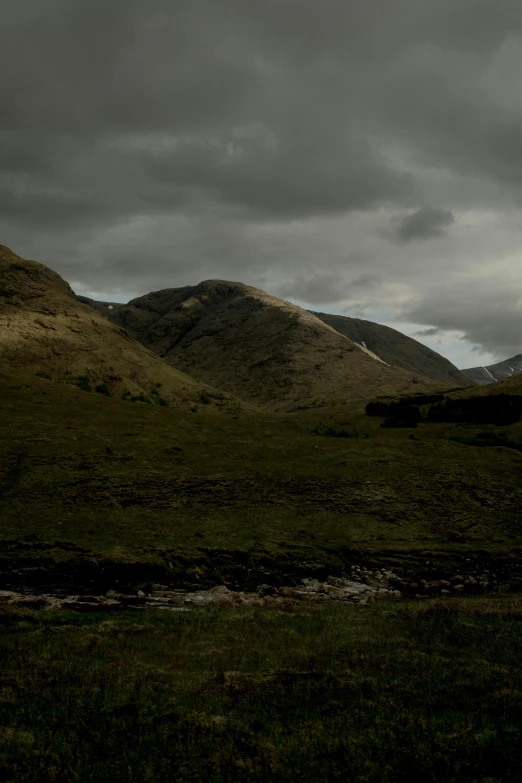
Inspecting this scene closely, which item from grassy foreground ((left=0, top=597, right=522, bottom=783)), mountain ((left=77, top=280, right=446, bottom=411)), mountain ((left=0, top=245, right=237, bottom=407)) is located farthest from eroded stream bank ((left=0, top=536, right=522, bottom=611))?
mountain ((left=77, top=280, right=446, bottom=411))

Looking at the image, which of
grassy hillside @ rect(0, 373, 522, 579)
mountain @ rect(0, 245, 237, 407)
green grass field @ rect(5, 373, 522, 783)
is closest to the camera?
→ green grass field @ rect(5, 373, 522, 783)

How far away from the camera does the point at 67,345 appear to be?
272ft

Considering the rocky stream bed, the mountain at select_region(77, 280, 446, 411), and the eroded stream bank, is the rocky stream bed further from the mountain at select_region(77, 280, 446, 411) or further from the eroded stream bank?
the mountain at select_region(77, 280, 446, 411)

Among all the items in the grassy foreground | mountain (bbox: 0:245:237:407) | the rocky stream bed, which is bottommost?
the rocky stream bed

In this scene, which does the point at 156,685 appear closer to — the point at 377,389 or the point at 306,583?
the point at 306,583

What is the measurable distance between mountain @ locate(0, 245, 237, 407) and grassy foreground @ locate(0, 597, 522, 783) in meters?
63.5

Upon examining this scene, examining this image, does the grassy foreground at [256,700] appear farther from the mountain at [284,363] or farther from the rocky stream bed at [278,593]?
the mountain at [284,363]

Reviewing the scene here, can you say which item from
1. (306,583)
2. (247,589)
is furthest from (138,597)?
(306,583)

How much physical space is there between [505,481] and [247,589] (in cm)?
2334

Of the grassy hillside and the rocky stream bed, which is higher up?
the grassy hillside

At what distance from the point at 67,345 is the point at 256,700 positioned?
258 feet

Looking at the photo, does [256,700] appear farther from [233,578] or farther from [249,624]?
[233,578]

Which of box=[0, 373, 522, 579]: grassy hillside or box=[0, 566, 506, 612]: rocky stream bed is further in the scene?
box=[0, 373, 522, 579]: grassy hillside

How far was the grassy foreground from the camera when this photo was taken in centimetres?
911
